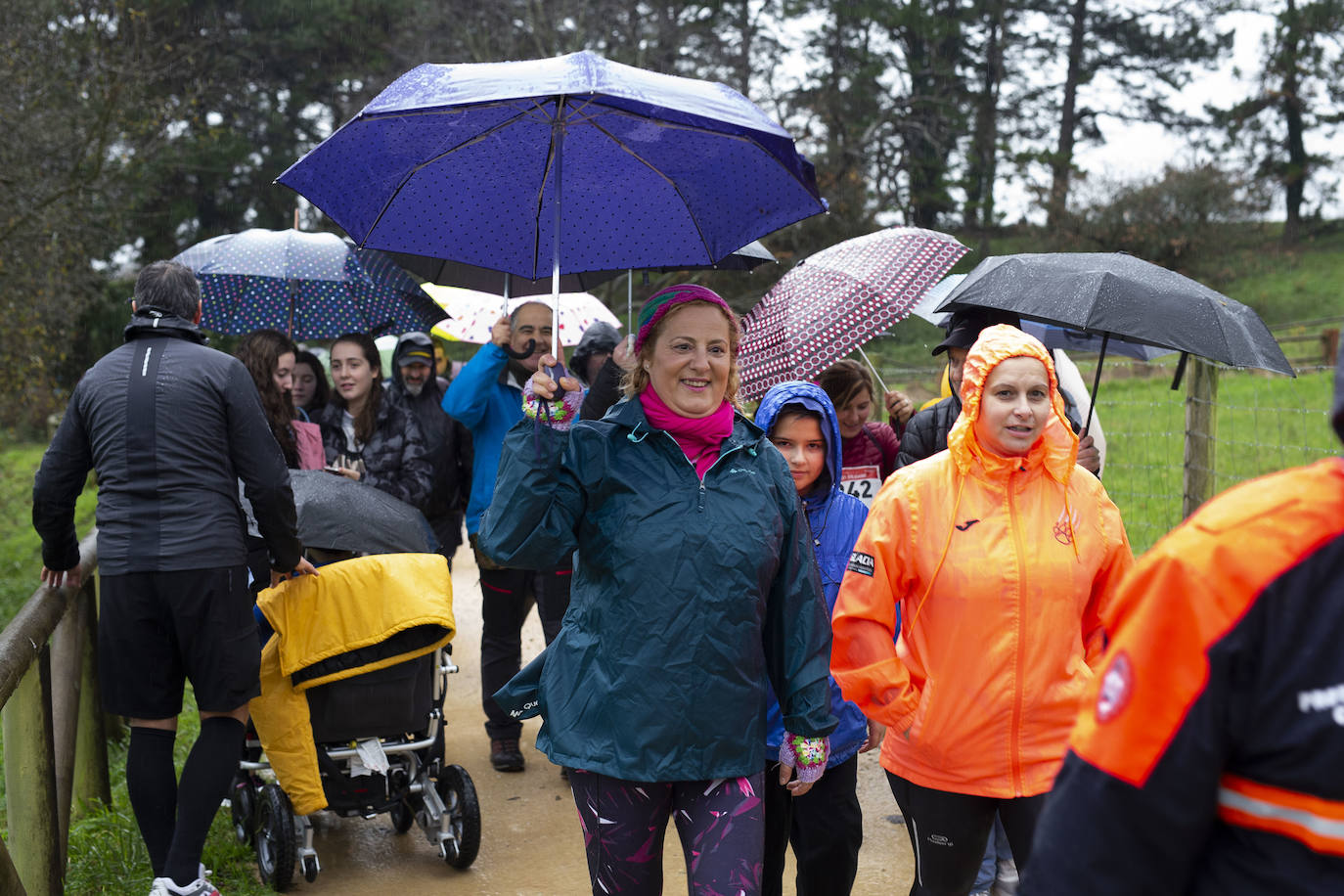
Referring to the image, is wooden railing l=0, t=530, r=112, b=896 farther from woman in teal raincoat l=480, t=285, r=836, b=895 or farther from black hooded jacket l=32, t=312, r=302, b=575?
woman in teal raincoat l=480, t=285, r=836, b=895

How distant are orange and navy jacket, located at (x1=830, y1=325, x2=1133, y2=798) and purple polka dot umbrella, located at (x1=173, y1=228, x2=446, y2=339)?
332 cm

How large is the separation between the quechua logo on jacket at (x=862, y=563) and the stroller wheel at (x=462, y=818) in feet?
6.99

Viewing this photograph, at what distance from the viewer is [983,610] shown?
326cm

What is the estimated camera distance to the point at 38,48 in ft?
39.0

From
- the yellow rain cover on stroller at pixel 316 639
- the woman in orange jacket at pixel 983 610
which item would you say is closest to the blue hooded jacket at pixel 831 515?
the woman in orange jacket at pixel 983 610

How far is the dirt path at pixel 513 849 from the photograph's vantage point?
15.6ft

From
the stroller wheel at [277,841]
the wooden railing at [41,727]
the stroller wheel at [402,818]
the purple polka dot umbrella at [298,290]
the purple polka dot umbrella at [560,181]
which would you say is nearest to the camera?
the purple polka dot umbrella at [560,181]

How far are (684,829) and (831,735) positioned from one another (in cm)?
75

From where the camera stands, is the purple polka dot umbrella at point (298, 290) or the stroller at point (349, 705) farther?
the purple polka dot umbrella at point (298, 290)

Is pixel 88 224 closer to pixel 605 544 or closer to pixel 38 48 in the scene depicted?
pixel 38 48

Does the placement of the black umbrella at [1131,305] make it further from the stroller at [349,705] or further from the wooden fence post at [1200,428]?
the wooden fence post at [1200,428]

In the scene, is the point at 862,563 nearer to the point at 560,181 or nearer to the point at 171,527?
the point at 560,181

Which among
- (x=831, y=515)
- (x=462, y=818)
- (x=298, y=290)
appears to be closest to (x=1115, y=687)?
(x=831, y=515)

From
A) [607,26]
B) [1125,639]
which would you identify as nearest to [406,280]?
[1125,639]
